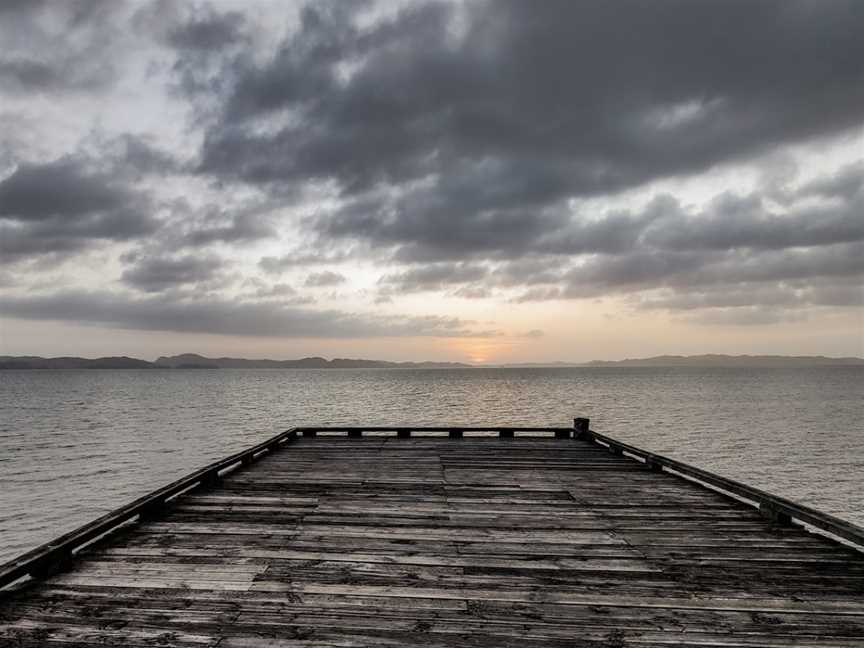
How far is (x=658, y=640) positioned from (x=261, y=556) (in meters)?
4.70

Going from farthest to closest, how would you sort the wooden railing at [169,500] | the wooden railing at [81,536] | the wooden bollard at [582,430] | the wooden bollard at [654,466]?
the wooden bollard at [582,430], the wooden bollard at [654,466], the wooden railing at [169,500], the wooden railing at [81,536]

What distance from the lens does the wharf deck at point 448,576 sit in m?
4.52

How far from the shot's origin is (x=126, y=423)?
49.7 meters

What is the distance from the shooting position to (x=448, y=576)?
5.66 metres

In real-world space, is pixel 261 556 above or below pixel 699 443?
above

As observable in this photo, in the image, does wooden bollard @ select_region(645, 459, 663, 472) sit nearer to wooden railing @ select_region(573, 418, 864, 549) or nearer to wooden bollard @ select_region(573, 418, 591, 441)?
wooden railing @ select_region(573, 418, 864, 549)

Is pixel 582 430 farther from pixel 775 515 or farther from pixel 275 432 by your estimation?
pixel 275 432

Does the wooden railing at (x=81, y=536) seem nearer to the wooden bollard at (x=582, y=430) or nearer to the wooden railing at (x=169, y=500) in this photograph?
the wooden railing at (x=169, y=500)

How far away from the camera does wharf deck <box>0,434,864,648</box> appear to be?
4.52 meters

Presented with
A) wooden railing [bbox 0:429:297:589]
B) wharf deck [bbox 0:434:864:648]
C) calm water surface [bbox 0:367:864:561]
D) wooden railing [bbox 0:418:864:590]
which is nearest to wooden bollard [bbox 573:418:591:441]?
wooden railing [bbox 0:418:864:590]

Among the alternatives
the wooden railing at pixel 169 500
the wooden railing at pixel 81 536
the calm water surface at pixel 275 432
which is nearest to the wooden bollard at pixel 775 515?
the wooden railing at pixel 169 500

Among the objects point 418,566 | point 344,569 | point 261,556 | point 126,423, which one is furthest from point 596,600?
point 126,423

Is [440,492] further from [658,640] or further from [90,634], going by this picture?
[90,634]

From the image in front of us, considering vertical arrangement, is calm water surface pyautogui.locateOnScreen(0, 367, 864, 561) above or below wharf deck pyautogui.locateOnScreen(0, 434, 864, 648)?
below
